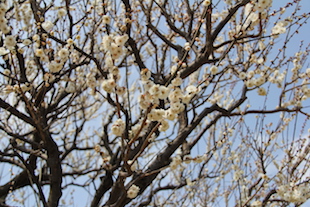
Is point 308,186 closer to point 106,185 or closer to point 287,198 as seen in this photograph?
point 287,198

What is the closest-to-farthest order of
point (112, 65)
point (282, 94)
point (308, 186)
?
point (112, 65) < point (308, 186) < point (282, 94)

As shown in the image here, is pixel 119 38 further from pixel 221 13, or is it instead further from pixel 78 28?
pixel 221 13

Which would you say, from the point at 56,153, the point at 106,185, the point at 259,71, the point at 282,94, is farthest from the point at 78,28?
the point at 282,94

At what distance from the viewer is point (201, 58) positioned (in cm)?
324

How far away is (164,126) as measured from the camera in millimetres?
1967

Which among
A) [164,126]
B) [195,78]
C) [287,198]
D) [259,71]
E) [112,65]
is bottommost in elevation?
[287,198]

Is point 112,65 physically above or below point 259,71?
below

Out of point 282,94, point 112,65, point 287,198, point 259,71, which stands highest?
point 259,71

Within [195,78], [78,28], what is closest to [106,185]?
[78,28]

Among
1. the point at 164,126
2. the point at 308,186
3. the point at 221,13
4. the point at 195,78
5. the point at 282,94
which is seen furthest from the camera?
the point at 195,78

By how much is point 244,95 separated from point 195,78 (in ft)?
5.25

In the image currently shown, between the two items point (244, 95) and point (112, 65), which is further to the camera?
point (244, 95)

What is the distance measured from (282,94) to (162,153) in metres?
1.96

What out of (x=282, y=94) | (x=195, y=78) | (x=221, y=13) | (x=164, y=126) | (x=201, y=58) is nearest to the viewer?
(x=164, y=126)
